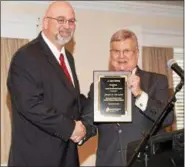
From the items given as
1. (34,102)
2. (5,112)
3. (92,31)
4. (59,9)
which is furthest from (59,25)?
(92,31)

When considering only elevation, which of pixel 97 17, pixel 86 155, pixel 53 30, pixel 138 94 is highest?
pixel 97 17

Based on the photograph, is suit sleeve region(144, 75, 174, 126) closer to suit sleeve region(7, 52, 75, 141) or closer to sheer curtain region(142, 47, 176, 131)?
suit sleeve region(7, 52, 75, 141)

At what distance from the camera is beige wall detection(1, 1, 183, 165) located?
13.6 ft

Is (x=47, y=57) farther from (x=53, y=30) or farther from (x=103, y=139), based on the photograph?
(x=103, y=139)

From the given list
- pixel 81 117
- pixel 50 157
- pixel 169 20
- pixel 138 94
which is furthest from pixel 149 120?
pixel 169 20

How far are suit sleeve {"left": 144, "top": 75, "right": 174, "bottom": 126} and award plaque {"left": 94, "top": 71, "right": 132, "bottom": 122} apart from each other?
137 mm

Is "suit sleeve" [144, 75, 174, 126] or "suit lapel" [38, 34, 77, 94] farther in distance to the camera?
"suit lapel" [38, 34, 77, 94]

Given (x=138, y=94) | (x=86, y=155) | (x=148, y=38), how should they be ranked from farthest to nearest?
1. (x=148, y=38)
2. (x=86, y=155)
3. (x=138, y=94)

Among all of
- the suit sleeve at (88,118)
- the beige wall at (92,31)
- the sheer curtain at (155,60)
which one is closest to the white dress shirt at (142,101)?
the suit sleeve at (88,118)

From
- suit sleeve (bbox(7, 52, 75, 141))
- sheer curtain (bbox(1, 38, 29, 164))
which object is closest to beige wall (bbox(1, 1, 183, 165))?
sheer curtain (bbox(1, 38, 29, 164))

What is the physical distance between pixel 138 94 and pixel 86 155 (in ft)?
6.99

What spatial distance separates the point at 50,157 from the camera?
2232 millimetres

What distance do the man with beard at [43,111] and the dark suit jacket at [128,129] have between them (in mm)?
137

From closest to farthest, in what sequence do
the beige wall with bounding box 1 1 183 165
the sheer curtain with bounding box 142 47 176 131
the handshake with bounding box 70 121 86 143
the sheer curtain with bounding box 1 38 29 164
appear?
the handshake with bounding box 70 121 86 143 → the sheer curtain with bounding box 1 38 29 164 → the beige wall with bounding box 1 1 183 165 → the sheer curtain with bounding box 142 47 176 131
